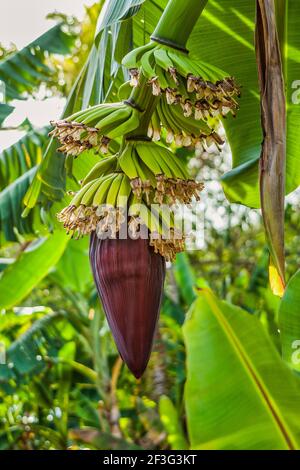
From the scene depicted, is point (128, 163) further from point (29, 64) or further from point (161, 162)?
point (29, 64)

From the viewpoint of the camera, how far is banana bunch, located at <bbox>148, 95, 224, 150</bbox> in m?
0.60

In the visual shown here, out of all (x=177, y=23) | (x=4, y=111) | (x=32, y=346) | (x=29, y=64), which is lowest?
(x=32, y=346)

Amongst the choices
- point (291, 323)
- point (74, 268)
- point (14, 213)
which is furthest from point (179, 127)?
point (74, 268)

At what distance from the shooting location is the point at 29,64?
184 cm

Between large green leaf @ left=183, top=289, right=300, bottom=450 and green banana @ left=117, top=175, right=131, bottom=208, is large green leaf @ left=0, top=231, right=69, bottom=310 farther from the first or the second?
green banana @ left=117, top=175, right=131, bottom=208

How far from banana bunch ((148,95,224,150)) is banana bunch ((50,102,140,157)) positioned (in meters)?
0.03

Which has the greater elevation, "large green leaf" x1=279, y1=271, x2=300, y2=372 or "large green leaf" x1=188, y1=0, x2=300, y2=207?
"large green leaf" x1=188, y1=0, x2=300, y2=207

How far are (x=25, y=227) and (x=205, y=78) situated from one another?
887 millimetres

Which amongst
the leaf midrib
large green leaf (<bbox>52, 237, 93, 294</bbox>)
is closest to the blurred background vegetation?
large green leaf (<bbox>52, 237, 93, 294</bbox>)

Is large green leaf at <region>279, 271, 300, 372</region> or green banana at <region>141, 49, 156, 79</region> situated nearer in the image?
green banana at <region>141, 49, 156, 79</region>

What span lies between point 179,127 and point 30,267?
1405 mm

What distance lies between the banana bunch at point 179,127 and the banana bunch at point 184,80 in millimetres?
35

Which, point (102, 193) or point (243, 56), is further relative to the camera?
point (243, 56)

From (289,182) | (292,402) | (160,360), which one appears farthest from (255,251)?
(292,402)
